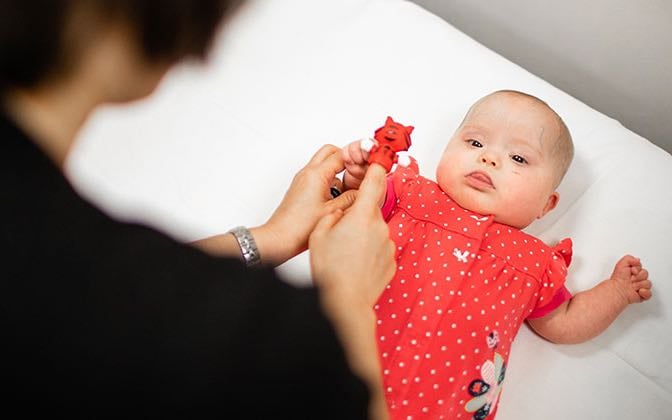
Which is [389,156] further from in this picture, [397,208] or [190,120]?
[190,120]

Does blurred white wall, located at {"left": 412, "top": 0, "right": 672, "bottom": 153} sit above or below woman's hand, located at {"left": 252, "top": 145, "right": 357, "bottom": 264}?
above

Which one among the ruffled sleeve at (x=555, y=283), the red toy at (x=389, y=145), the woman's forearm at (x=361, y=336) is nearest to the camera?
the woman's forearm at (x=361, y=336)

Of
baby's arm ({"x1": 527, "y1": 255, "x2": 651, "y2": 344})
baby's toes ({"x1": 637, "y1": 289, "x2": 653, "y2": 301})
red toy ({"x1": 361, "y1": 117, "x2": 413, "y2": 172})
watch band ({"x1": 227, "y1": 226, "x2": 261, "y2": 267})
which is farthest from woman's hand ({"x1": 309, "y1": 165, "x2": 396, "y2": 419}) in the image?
baby's toes ({"x1": 637, "y1": 289, "x2": 653, "y2": 301})

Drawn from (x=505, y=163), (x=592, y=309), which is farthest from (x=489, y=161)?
(x=592, y=309)

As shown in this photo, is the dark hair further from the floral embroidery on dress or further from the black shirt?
the floral embroidery on dress

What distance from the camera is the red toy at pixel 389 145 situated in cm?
105

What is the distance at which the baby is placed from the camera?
1.06 metres

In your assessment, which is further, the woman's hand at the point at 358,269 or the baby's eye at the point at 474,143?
the baby's eye at the point at 474,143

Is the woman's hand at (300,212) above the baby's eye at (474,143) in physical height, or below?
below

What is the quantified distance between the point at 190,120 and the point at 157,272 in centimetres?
98

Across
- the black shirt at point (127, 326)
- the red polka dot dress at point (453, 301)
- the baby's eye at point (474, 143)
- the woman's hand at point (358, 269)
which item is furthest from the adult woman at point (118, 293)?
the baby's eye at point (474, 143)

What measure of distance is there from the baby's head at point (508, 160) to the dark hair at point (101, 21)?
0.68m

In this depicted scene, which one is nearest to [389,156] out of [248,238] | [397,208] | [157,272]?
[397,208]

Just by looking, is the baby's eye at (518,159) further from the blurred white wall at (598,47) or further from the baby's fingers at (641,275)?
the blurred white wall at (598,47)
